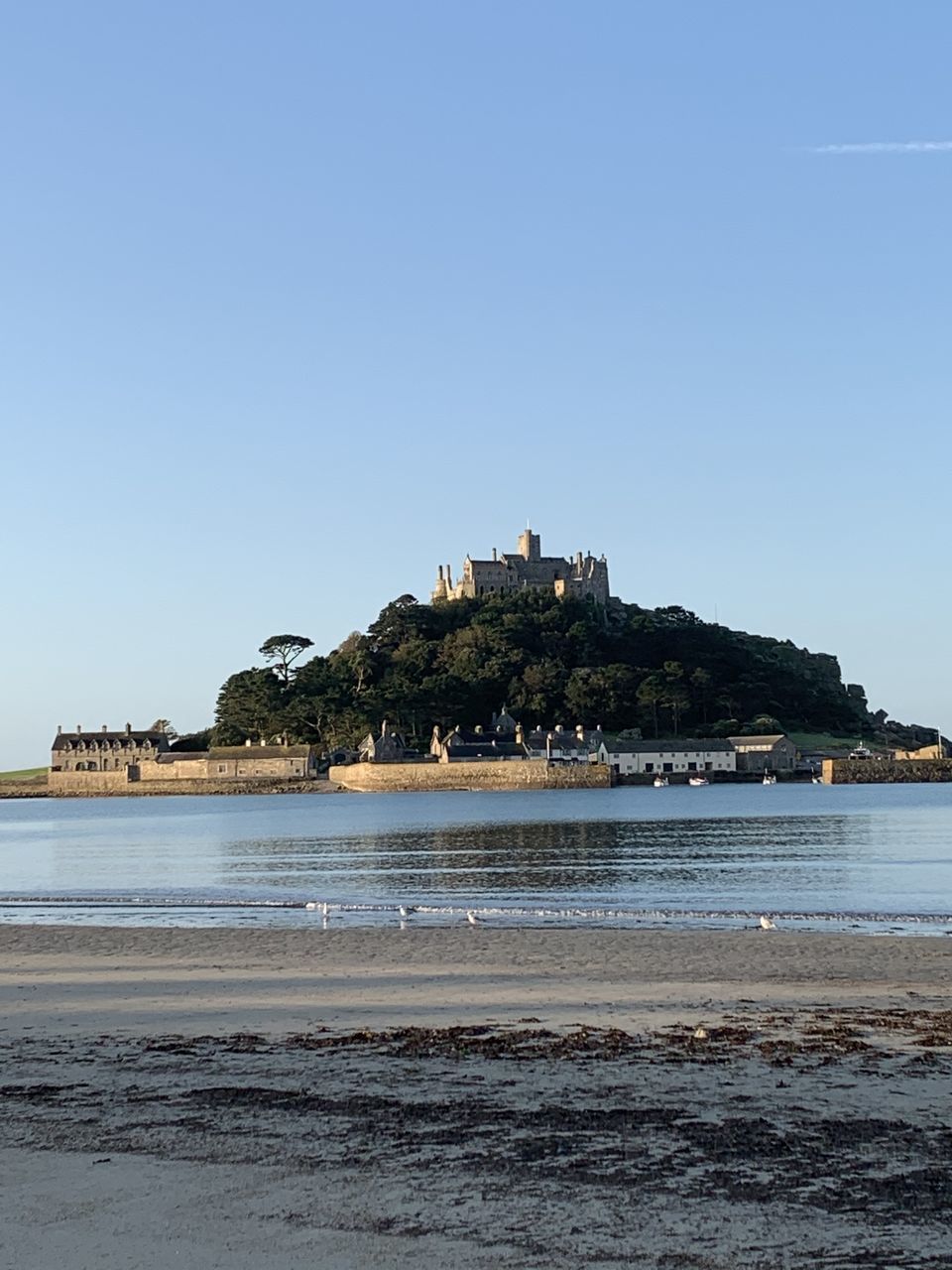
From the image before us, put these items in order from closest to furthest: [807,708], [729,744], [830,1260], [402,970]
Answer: [830,1260], [402,970], [729,744], [807,708]

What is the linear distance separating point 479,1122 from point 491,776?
99629 mm

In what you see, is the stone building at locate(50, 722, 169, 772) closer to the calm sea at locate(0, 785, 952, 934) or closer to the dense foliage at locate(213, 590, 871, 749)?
the dense foliage at locate(213, 590, 871, 749)

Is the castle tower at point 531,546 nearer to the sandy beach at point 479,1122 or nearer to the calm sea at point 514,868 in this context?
the calm sea at point 514,868

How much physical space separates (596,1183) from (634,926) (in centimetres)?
1390

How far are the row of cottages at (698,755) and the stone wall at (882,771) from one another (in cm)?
447

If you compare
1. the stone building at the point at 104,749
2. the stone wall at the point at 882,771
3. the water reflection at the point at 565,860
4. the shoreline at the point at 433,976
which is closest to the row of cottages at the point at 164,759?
the stone building at the point at 104,749

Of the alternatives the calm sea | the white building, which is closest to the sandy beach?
the calm sea

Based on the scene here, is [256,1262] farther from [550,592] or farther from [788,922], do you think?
[550,592]

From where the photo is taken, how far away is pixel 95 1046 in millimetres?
9789

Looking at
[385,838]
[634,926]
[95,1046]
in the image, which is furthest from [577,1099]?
[385,838]

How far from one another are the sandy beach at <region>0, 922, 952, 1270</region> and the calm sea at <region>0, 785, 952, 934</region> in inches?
349

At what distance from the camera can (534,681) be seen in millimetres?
121375

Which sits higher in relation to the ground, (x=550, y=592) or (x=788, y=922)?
(x=550, y=592)

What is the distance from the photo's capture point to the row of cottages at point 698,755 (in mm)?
111188
